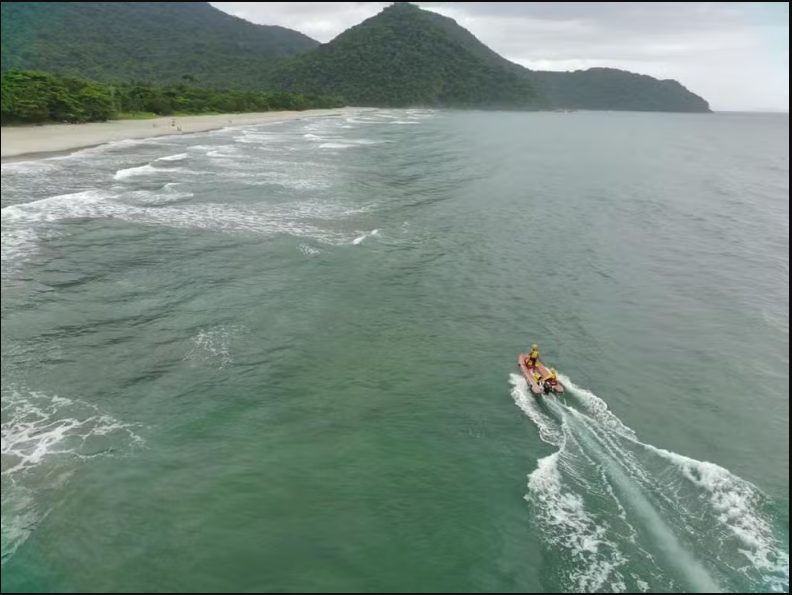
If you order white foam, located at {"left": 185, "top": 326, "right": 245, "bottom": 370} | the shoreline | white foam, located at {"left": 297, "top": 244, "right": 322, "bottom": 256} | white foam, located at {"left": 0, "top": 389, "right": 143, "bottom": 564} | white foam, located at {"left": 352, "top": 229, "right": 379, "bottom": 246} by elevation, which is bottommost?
white foam, located at {"left": 185, "top": 326, "right": 245, "bottom": 370}

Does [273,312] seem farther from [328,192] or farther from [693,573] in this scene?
[328,192]

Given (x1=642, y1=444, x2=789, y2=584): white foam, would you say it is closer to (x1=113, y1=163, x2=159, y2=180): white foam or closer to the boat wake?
the boat wake

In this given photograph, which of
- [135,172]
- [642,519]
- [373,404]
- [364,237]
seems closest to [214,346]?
[373,404]

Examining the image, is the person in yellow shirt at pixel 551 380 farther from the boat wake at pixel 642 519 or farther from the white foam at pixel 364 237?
the white foam at pixel 364 237

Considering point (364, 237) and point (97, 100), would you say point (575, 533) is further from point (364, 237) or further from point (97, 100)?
point (97, 100)

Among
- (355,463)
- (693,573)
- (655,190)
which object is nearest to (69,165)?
(355,463)

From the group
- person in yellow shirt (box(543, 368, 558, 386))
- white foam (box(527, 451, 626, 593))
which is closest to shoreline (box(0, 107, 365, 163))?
white foam (box(527, 451, 626, 593))

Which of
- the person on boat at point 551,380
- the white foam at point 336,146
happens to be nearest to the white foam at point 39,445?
the person on boat at point 551,380
